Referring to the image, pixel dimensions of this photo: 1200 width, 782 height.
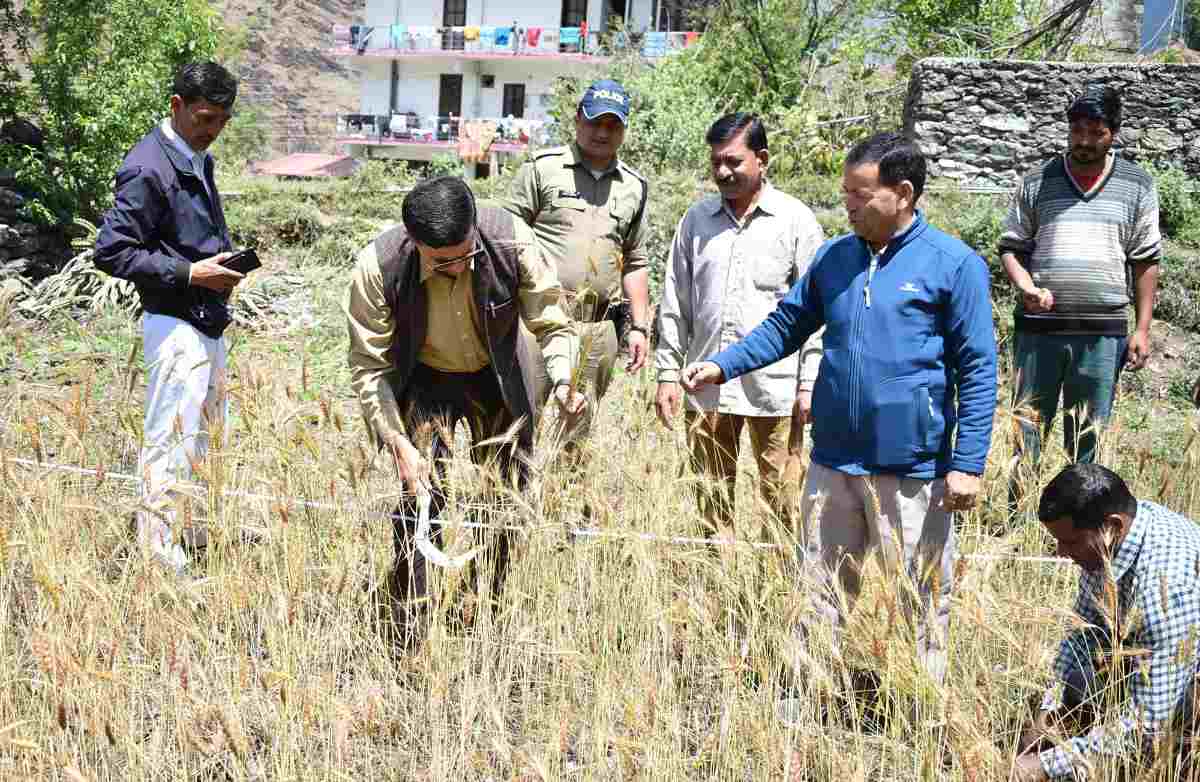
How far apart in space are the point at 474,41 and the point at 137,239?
3686 centimetres

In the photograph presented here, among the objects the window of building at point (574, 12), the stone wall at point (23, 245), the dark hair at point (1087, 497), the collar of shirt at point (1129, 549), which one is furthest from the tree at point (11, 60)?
the window of building at point (574, 12)

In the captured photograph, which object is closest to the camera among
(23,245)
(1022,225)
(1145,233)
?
(1145,233)

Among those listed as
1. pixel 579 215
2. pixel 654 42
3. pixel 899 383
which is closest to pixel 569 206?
pixel 579 215

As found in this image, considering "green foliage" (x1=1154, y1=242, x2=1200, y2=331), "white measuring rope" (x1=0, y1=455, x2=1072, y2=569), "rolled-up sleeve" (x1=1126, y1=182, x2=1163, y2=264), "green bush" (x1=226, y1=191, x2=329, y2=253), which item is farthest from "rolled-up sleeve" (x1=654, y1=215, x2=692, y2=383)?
"green bush" (x1=226, y1=191, x2=329, y2=253)

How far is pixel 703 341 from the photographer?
4242 mm

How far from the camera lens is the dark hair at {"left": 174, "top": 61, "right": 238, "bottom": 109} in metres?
4.04

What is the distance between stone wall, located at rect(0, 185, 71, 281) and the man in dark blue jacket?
25.2ft

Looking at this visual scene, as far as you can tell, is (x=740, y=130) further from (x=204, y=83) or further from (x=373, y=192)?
(x=373, y=192)

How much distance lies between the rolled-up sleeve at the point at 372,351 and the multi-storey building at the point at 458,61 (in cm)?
3379

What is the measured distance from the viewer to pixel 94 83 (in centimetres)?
1187

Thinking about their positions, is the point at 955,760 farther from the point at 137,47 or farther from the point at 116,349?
the point at 137,47

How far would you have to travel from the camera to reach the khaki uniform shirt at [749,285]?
13.5ft

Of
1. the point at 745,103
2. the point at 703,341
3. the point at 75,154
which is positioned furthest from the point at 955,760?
the point at 745,103

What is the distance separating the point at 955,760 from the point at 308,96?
6311 cm
